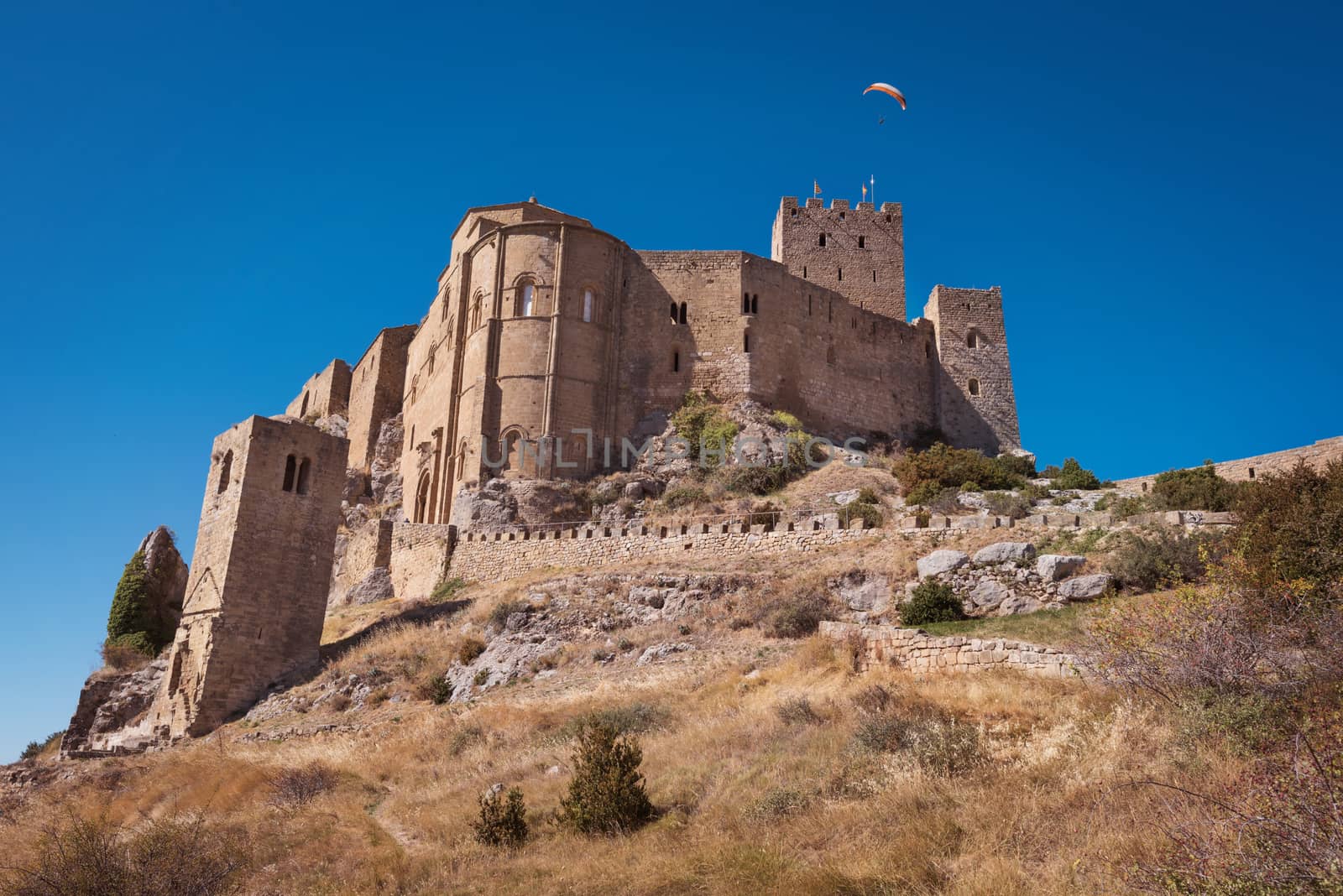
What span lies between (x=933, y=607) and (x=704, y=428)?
1890 centimetres

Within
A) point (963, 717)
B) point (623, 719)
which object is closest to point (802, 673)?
point (623, 719)

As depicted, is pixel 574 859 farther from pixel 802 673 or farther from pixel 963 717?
pixel 802 673

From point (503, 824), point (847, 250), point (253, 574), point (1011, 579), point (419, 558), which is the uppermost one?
point (847, 250)

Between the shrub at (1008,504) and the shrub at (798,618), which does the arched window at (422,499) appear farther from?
the shrub at (798,618)

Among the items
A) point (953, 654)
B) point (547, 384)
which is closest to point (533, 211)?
point (547, 384)

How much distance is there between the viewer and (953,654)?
15.1 metres

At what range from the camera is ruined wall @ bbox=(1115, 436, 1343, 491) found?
28078 millimetres

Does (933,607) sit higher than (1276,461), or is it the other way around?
(1276,461)

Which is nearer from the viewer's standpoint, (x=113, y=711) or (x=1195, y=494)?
(x=1195, y=494)

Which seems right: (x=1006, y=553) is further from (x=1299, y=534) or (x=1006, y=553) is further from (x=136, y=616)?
(x=136, y=616)

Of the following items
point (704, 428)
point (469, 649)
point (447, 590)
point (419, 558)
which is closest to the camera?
point (469, 649)

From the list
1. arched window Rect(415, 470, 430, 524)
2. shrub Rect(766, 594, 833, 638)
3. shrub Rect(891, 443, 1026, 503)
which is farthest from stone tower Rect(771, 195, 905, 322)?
shrub Rect(766, 594, 833, 638)

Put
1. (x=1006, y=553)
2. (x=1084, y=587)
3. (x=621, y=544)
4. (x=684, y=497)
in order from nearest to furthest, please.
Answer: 1. (x=1084, y=587)
2. (x=1006, y=553)
3. (x=621, y=544)
4. (x=684, y=497)

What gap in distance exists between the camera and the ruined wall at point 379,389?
157 feet
